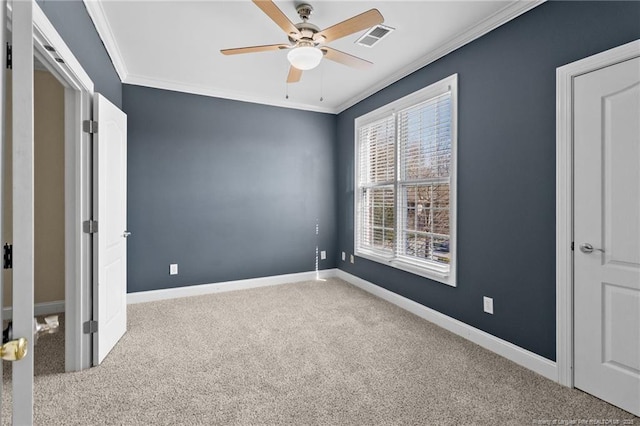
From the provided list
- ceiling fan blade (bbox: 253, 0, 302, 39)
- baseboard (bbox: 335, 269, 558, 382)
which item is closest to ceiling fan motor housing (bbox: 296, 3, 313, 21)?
ceiling fan blade (bbox: 253, 0, 302, 39)

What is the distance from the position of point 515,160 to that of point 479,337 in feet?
4.95

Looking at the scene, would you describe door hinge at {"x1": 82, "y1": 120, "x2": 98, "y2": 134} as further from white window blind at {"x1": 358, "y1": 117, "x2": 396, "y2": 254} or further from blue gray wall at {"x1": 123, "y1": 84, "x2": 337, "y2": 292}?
white window blind at {"x1": 358, "y1": 117, "x2": 396, "y2": 254}

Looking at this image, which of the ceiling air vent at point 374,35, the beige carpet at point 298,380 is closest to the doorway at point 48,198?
the beige carpet at point 298,380

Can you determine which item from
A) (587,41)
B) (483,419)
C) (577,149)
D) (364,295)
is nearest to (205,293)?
(364,295)

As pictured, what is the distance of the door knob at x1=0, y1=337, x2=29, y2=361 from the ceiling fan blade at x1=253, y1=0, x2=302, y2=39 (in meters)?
1.94

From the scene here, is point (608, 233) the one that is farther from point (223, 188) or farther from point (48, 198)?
point (48, 198)

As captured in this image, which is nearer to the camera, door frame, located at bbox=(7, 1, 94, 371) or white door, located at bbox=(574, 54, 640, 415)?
white door, located at bbox=(574, 54, 640, 415)

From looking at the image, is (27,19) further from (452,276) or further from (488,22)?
(452,276)

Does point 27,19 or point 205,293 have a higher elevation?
point 27,19

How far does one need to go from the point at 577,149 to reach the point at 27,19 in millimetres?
2717

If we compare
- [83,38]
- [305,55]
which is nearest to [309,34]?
[305,55]

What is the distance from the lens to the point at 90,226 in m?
2.38

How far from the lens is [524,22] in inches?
96.3

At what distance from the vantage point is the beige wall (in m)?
3.49
